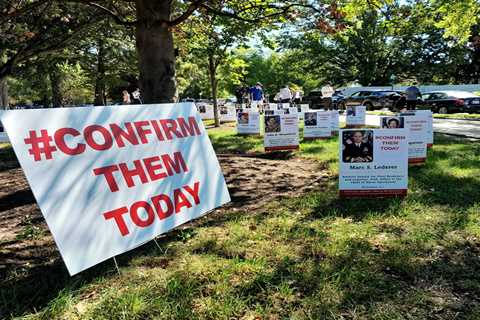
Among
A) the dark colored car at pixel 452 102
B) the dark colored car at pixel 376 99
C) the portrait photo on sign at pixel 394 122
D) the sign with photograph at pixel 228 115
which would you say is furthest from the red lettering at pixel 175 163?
the dark colored car at pixel 376 99

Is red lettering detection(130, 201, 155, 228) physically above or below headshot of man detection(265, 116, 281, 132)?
below

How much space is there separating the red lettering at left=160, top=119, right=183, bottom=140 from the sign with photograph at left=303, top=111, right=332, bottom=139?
7349 millimetres

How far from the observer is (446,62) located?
48125 millimetres

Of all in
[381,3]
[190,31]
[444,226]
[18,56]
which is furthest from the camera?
[18,56]

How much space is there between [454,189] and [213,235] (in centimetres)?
345

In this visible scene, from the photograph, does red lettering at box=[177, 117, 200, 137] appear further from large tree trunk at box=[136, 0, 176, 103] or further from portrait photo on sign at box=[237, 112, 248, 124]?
portrait photo on sign at box=[237, 112, 248, 124]

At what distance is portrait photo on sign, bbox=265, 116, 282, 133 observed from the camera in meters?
9.17

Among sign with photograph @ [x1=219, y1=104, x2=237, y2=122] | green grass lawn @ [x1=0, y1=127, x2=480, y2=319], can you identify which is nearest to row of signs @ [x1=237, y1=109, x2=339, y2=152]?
green grass lawn @ [x1=0, y1=127, x2=480, y2=319]

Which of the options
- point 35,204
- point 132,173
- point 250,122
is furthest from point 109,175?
point 250,122

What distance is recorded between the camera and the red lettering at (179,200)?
373 cm

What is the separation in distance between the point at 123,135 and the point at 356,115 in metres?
12.0

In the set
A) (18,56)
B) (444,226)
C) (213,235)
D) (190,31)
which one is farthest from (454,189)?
(18,56)

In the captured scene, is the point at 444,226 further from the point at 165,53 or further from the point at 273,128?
Answer: the point at 273,128

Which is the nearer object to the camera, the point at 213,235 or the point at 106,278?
the point at 106,278
